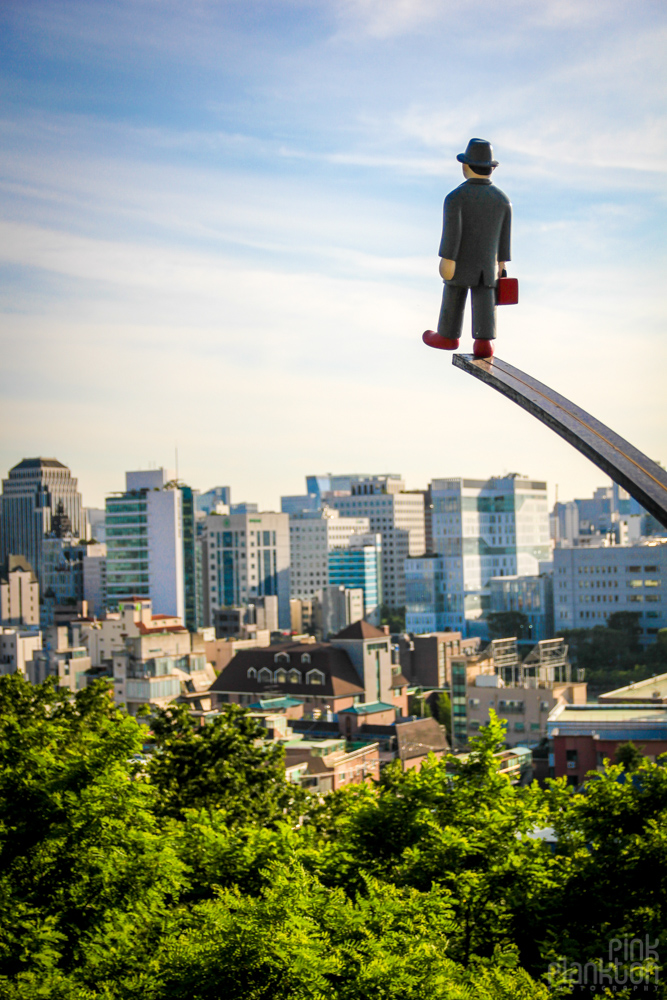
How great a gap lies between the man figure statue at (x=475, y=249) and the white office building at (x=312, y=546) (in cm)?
9176

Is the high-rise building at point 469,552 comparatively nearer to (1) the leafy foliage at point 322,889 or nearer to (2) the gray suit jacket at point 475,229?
(1) the leafy foliage at point 322,889

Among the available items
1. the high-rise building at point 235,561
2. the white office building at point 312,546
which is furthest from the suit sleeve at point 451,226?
the white office building at point 312,546

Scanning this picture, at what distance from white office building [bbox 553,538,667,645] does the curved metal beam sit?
2081 inches

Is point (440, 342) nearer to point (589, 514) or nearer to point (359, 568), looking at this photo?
point (359, 568)

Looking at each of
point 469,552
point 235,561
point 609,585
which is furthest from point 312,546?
point 609,585

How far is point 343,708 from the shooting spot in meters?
47.6

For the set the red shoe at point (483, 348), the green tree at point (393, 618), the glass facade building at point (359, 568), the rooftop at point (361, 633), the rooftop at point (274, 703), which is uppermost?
the red shoe at point (483, 348)

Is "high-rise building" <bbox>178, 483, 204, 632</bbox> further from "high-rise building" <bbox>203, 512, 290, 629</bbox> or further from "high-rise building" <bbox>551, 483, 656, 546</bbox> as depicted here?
"high-rise building" <bbox>551, 483, 656, 546</bbox>

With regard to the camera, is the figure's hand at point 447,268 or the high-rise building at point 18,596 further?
the high-rise building at point 18,596

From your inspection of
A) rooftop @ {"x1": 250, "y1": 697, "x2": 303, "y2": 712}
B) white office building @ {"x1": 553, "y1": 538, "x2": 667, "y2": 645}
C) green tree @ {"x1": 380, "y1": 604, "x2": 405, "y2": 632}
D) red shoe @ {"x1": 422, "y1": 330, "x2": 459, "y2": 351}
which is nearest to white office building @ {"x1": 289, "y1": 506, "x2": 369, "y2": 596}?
green tree @ {"x1": 380, "y1": 604, "x2": 405, "y2": 632}

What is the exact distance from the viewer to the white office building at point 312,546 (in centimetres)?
9856

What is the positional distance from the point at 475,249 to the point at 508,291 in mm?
280

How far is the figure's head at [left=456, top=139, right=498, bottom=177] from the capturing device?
184 inches

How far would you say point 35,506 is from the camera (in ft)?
396
